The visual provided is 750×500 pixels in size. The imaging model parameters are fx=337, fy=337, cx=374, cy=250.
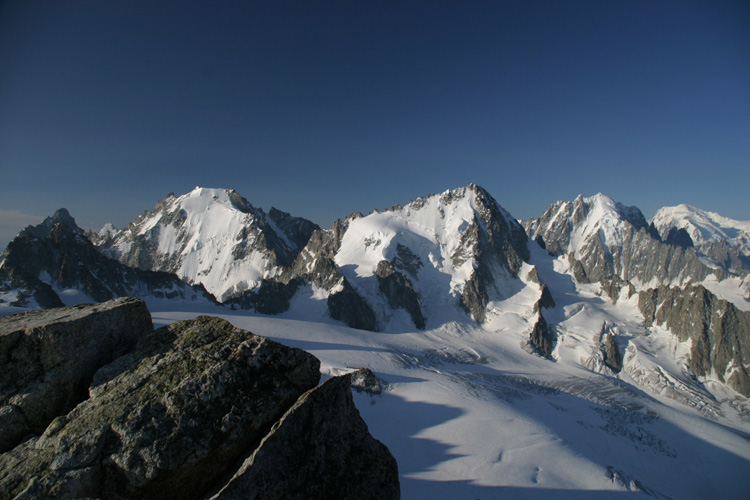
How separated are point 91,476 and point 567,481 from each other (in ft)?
146

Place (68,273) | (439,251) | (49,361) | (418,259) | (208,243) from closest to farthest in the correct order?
(49,361) → (68,273) → (418,259) → (439,251) → (208,243)

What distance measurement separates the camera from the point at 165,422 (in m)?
7.22

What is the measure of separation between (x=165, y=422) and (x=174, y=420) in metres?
0.17

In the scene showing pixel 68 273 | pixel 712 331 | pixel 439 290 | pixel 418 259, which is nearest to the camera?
pixel 68 273

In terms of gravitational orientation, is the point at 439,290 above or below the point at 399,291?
above

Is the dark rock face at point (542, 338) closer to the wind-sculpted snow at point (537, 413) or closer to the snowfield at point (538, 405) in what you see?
the wind-sculpted snow at point (537, 413)

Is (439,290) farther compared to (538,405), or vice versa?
(439,290)

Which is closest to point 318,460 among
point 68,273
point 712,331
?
point 68,273

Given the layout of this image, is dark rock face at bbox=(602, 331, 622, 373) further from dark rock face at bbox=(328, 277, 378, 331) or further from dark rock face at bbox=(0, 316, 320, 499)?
dark rock face at bbox=(0, 316, 320, 499)

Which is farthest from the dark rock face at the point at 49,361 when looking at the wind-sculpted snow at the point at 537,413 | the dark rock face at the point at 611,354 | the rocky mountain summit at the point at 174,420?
the dark rock face at the point at 611,354

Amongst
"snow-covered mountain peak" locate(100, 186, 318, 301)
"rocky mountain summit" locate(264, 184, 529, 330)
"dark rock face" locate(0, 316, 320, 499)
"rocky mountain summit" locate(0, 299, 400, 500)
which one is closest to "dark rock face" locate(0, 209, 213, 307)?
"snow-covered mountain peak" locate(100, 186, 318, 301)

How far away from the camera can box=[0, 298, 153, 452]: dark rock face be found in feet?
25.2

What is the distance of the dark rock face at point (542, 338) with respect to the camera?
105 metres

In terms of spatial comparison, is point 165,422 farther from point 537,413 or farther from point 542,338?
point 542,338
